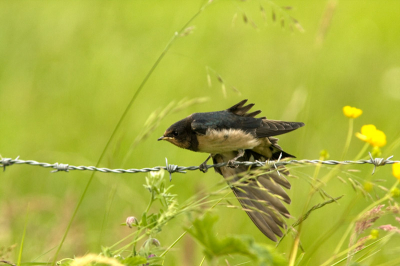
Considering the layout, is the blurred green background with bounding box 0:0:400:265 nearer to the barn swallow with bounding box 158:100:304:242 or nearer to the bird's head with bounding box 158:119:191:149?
the barn swallow with bounding box 158:100:304:242

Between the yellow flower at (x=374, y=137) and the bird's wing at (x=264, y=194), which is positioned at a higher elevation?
the bird's wing at (x=264, y=194)

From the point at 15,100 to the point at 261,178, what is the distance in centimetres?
584

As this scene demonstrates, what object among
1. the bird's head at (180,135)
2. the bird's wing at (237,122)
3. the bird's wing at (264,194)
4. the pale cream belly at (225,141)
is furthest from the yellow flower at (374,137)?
the bird's head at (180,135)

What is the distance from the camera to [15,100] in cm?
872

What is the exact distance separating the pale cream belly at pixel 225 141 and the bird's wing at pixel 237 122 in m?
0.04

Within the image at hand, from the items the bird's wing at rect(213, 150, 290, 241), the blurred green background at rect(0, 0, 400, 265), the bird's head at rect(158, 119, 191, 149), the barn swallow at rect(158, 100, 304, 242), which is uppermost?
the blurred green background at rect(0, 0, 400, 265)

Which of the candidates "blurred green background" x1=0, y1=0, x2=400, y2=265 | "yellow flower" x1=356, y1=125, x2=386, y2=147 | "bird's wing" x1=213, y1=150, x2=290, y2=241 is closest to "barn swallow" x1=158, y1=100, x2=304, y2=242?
"bird's wing" x1=213, y1=150, x2=290, y2=241

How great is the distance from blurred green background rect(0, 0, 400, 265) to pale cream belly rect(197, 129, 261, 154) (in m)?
0.62

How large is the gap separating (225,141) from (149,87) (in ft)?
18.3

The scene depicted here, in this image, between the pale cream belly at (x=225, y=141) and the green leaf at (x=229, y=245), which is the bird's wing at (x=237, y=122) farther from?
the green leaf at (x=229, y=245)

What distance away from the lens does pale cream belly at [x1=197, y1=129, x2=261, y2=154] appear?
13.4ft

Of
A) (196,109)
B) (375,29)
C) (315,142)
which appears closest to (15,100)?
(196,109)

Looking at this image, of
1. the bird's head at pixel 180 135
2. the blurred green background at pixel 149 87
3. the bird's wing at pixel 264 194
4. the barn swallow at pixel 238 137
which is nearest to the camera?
the bird's wing at pixel 264 194

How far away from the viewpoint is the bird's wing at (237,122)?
4.06m
